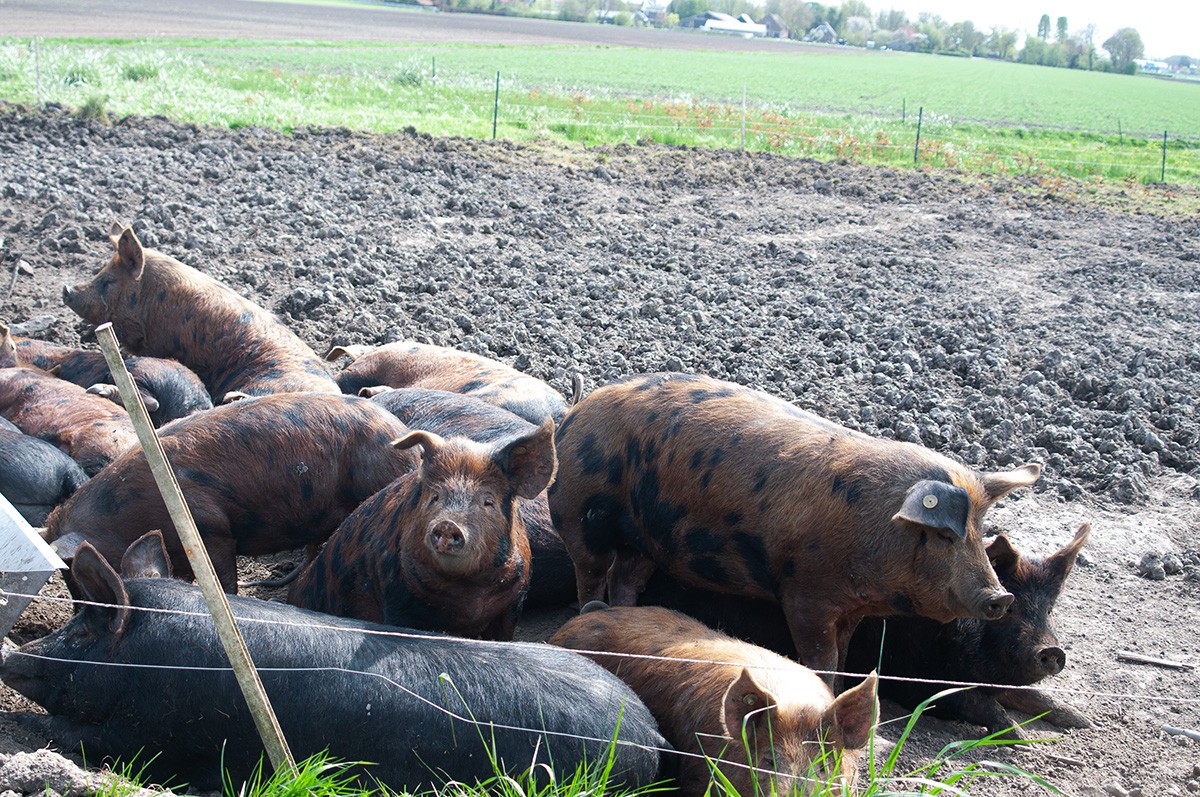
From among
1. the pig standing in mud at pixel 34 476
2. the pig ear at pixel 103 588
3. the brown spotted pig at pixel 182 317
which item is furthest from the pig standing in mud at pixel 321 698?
the brown spotted pig at pixel 182 317

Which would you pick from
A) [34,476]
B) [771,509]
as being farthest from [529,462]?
[34,476]

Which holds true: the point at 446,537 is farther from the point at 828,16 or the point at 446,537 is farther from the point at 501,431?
the point at 828,16

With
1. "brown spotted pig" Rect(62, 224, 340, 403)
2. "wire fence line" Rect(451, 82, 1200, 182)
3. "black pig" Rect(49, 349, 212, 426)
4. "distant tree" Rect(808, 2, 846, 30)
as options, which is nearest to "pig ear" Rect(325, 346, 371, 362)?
"brown spotted pig" Rect(62, 224, 340, 403)

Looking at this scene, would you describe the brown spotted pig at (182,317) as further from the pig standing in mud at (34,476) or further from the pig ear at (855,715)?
the pig ear at (855,715)

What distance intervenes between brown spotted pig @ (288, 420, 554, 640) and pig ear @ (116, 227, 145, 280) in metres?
4.13

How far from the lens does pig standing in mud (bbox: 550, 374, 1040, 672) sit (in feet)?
14.8

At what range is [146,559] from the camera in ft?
14.3

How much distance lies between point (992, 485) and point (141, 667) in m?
3.26

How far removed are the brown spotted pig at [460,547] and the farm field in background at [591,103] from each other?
1383 cm

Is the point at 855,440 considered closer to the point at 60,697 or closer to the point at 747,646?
the point at 747,646

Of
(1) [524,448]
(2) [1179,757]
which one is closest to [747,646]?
(1) [524,448]

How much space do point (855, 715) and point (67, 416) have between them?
4827 mm

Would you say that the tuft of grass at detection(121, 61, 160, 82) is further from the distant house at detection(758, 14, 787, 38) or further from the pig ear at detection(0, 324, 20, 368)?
the distant house at detection(758, 14, 787, 38)

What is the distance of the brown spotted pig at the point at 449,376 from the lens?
6801 mm
